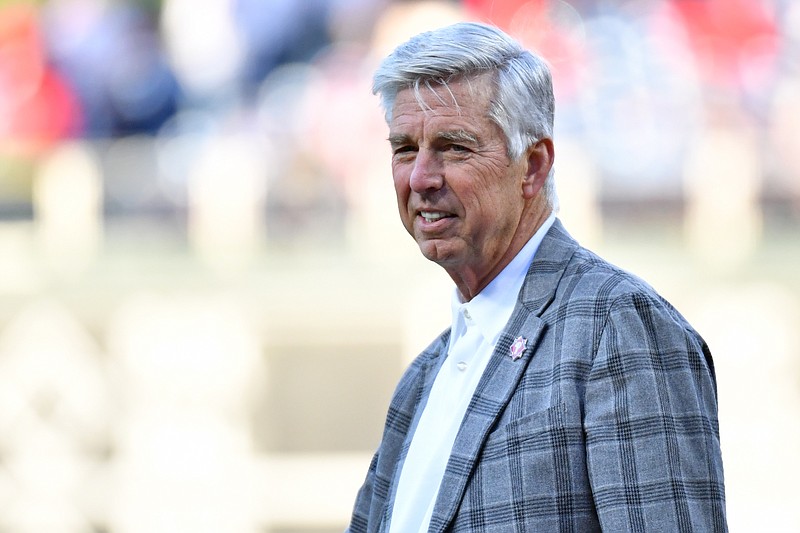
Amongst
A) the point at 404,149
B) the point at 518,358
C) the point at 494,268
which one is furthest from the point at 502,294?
the point at 404,149

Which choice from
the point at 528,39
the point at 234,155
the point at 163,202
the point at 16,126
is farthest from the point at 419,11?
the point at 16,126

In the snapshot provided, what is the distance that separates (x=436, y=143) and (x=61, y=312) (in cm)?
645

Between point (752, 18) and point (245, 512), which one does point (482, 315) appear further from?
point (752, 18)

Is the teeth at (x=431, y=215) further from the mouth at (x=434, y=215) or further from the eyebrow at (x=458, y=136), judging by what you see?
the eyebrow at (x=458, y=136)

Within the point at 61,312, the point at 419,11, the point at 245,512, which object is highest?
the point at 419,11

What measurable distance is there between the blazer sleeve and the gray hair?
31cm

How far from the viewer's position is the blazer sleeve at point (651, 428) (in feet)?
4.91

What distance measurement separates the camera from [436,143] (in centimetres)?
174

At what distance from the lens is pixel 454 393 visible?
5.90 ft

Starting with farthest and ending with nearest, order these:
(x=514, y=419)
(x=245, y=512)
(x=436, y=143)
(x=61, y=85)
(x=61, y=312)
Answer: (x=61, y=85) → (x=61, y=312) → (x=245, y=512) → (x=436, y=143) → (x=514, y=419)

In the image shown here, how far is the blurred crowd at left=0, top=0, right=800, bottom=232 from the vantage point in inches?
302

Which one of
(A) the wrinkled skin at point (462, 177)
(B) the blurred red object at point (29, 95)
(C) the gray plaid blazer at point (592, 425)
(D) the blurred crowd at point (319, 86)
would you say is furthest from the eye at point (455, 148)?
(B) the blurred red object at point (29, 95)

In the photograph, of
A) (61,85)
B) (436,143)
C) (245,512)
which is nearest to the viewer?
(436,143)

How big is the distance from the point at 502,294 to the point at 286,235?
6196 mm
